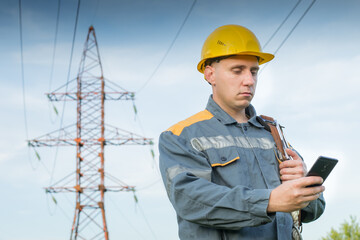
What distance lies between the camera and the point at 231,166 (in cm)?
239

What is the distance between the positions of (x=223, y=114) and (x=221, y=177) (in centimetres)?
42

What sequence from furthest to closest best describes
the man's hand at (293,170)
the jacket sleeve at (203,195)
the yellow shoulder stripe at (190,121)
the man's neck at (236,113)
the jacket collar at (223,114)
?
the man's neck at (236,113) < the jacket collar at (223,114) < the yellow shoulder stripe at (190,121) < the man's hand at (293,170) < the jacket sleeve at (203,195)

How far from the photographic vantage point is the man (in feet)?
6.66

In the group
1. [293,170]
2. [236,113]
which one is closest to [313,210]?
[293,170]

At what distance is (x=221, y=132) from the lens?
2.54 meters

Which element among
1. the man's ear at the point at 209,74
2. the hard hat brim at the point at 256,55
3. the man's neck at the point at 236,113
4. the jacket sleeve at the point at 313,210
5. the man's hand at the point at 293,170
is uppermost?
the hard hat brim at the point at 256,55

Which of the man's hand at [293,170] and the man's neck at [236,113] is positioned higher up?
the man's neck at [236,113]

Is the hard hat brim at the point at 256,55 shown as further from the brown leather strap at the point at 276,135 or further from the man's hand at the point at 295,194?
the man's hand at the point at 295,194

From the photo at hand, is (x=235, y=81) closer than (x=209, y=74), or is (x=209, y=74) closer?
(x=235, y=81)

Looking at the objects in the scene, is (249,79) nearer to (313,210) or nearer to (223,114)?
(223,114)

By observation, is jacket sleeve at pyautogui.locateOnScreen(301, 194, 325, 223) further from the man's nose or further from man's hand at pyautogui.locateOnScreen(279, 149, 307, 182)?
the man's nose

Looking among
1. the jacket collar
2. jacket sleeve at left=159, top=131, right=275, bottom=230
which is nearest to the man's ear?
the jacket collar

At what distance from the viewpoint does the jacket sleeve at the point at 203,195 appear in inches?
79.8

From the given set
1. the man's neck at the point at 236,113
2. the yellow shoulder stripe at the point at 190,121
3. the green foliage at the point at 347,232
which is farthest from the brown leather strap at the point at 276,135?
the green foliage at the point at 347,232
